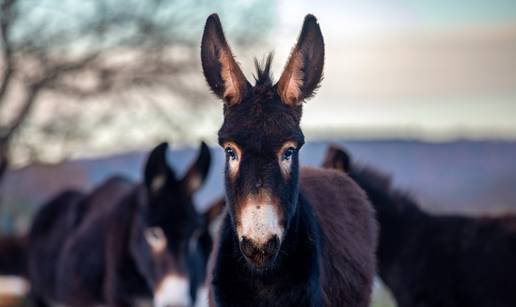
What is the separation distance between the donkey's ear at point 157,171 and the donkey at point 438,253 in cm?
168

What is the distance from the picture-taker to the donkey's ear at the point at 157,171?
7.64 meters

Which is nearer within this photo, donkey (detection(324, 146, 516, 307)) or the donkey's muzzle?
the donkey's muzzle

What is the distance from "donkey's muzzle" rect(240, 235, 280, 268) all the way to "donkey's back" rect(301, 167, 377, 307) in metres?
0.72

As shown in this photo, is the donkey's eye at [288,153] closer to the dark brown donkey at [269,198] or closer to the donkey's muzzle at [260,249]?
the dark brown donkey at [269,198]

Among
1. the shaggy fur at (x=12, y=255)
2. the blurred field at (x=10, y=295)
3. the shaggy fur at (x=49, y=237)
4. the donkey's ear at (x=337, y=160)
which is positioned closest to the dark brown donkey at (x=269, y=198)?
the donkey's ear at (x=337, y=160)

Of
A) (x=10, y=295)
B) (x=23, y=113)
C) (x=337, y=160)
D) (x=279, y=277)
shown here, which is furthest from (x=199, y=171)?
(x=23, y=113)

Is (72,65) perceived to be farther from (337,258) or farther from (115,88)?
(337,258)

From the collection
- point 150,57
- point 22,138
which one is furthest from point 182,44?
point 22,138

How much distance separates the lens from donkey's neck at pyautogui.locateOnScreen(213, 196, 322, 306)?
14.3 ft

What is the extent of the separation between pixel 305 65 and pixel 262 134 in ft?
1.96

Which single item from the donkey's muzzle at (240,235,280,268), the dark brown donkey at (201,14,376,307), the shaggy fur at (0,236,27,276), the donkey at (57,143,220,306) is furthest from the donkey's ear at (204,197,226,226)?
the donkey's muzzle at (240,235,280,268)

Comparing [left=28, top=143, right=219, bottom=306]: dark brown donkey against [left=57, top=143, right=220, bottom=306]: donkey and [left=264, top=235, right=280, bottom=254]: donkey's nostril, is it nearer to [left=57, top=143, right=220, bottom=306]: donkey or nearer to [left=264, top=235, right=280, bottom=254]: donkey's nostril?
[left=57, top=143, right=220, bottom=306]: donkey

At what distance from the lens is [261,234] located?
3922mm

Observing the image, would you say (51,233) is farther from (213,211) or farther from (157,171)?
(157,171)
